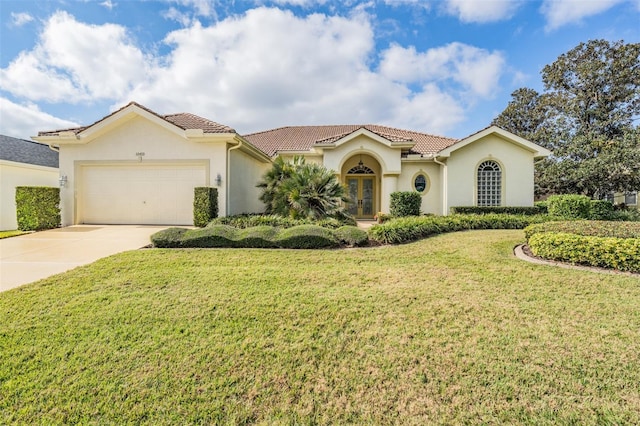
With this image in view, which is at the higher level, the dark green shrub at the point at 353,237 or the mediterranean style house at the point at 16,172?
the mediterranean style house at the point at 16,172

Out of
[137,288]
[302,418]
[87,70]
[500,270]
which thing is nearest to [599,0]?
[500,270]

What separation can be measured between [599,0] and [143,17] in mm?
16977

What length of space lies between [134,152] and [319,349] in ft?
44.9

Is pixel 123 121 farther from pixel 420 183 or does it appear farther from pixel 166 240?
pixel 420 183

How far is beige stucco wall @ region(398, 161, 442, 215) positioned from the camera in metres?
17.5

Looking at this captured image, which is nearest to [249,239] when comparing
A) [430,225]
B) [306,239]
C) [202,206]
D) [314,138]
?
[306,239]

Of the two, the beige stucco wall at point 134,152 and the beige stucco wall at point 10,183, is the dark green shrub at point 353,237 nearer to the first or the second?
the beige stucco wall at point 134,152

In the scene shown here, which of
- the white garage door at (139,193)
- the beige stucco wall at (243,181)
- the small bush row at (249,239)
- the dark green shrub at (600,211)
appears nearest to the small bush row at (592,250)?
the small bush row at (249,239)

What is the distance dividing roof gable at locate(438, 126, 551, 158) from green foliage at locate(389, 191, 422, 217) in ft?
11.0

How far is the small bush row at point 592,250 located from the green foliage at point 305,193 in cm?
695

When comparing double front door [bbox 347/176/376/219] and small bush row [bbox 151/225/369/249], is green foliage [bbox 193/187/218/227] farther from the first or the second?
double front door [bbox 347/176/376/219]

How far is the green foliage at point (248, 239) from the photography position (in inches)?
328

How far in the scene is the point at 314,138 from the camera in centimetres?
2161

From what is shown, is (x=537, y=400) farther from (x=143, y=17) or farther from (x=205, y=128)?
(x=143, y=17)
